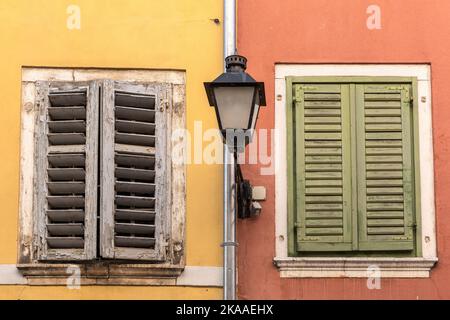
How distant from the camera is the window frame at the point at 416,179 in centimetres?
926

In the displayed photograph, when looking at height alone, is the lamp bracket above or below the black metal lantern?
below

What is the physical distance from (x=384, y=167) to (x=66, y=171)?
238 centimetres

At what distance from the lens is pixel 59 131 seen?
9.43 metres

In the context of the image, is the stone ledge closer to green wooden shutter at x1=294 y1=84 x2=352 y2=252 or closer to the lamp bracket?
green wooden shutter at x1=294 y1=84 x2=352 y2=252

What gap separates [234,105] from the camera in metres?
8.30

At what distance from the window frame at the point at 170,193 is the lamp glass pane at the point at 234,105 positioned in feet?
4.04

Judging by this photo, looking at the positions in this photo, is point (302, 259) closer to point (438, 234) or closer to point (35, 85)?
point (438, 234)

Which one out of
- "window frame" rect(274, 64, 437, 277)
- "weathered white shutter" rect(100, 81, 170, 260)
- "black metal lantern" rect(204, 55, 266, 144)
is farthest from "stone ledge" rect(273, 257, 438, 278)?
"black metal lantern" rect(204, 55, 266, 144)

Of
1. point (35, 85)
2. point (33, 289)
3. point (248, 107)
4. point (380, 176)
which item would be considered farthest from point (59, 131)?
point (380, 176)

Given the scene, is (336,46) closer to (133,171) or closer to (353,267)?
(353,267)

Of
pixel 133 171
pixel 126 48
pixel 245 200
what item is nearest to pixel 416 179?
pixel 245 200

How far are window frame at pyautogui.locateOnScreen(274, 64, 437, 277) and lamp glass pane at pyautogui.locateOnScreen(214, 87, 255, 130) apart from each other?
125cm

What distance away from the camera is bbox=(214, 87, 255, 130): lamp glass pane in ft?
27.2

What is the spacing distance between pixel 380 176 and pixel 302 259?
0.87m
